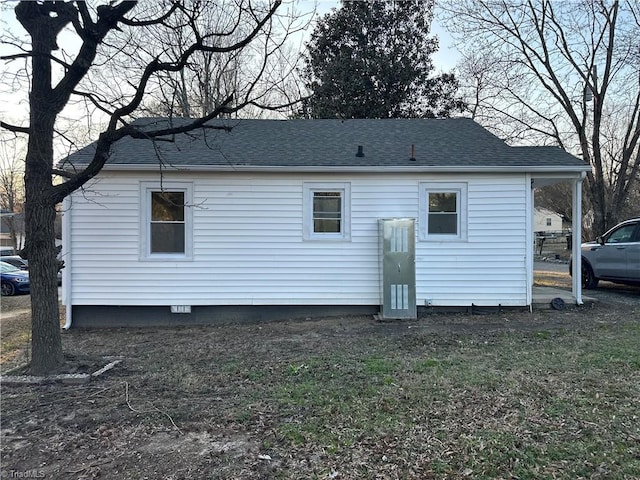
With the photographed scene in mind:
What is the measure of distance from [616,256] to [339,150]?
282 inches

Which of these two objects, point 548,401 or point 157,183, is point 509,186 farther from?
point 157,183

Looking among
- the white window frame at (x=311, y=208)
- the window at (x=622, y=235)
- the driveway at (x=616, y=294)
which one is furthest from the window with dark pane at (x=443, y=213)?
the window at (x=622, y=235)

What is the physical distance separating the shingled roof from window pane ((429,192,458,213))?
0.56 metres

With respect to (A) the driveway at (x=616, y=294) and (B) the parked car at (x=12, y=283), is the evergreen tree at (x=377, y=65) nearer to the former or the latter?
(A) the driveway at (x=616, y=294)

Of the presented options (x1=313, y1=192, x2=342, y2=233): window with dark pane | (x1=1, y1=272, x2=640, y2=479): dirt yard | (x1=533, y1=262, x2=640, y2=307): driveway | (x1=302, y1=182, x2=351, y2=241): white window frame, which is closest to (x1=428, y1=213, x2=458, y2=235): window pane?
(x1=302, y1=182, x2=351, y2=241): white window frame

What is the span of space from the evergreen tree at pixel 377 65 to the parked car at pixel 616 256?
422 inches

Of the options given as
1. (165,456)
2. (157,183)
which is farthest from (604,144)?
(165,456)

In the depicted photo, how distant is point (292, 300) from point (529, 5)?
16991 mm

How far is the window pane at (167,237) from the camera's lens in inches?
335

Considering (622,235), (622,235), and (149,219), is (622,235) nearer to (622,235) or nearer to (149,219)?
(622,235)

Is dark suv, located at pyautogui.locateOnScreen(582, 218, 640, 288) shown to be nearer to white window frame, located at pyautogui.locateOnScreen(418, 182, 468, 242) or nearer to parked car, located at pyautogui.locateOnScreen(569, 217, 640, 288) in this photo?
parked car, located at pyautogui.locateOnScreen(569, 217, 640, 288)

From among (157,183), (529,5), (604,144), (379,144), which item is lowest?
(157,183)

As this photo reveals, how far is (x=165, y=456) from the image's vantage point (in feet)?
10.5

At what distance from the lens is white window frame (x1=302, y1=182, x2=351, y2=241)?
8562 mm
